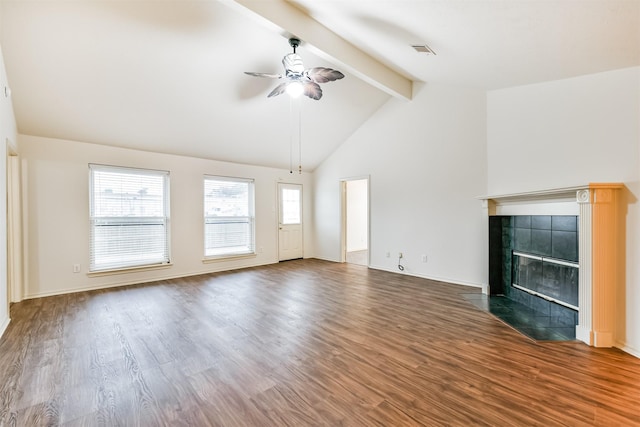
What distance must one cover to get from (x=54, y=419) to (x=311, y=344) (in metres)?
1.75

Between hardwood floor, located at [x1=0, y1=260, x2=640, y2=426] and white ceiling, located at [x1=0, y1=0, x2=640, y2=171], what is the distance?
103 inches

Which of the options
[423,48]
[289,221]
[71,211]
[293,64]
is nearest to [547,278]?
[423,48]

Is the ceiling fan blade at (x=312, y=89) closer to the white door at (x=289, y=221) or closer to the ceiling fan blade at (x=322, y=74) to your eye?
the ceiling fan blade at (x=322, y=74)

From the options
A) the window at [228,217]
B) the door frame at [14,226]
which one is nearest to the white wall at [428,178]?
the window at [228,217]

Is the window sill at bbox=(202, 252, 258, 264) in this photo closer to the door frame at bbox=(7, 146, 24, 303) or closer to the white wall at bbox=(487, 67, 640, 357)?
the door frame at bbox=(7, 146, 24, 303)

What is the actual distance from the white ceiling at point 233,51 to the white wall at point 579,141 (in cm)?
20

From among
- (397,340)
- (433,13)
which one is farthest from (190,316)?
(433,13)

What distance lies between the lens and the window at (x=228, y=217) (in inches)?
Result: 225

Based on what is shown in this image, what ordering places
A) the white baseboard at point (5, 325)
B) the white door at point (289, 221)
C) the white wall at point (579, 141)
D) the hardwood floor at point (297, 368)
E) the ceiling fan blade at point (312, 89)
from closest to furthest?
the hardwood floor at point (297, 368) < the white wall at point (579, 141) < the white baseboard at point (5, 325) < the ceiling fan blade at point (312, 89) < the white door at point (289, 221)

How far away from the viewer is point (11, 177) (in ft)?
12.0

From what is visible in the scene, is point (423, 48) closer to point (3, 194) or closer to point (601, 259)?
point (601, 259)

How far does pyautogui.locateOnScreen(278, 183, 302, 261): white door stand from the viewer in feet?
22.4

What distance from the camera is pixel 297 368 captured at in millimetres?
2137

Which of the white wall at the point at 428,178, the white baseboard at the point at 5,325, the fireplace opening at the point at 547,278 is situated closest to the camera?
the white baseboard at the point at 5,325
